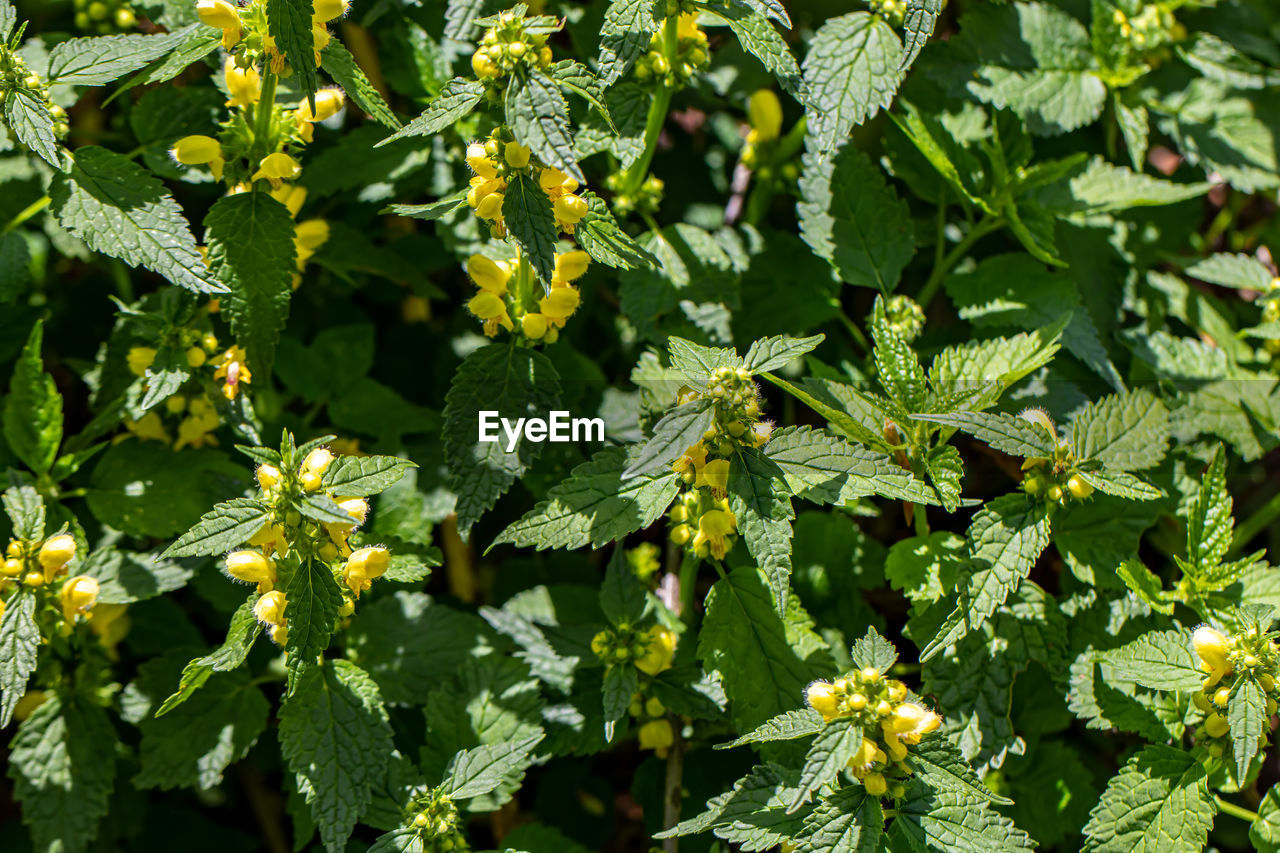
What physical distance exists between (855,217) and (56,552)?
5.37ft

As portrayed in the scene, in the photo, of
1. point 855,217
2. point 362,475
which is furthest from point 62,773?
point 855,217

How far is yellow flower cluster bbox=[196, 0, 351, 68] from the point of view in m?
1.65

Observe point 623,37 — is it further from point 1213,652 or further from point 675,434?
point 1213,652

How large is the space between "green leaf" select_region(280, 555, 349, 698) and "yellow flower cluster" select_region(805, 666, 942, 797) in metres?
0.71

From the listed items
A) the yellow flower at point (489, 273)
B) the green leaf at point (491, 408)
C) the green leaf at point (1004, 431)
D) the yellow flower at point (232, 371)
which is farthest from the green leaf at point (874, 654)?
the yellow flower at point (232, 371)

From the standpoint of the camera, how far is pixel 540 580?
236 cm

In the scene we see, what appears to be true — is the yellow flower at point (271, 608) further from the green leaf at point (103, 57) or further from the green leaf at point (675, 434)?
the green leaf at point (103, 57)

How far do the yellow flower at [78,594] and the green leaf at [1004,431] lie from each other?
1403 mm

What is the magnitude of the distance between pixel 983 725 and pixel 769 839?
0.47 meters

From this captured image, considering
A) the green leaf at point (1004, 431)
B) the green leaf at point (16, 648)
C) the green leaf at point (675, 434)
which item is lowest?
the green leaf at point (16, 648)

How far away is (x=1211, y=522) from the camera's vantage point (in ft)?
6.15

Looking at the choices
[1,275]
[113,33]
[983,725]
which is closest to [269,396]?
[1,275]

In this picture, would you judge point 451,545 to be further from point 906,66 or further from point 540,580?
point 906,66

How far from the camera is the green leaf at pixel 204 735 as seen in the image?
1914mm
